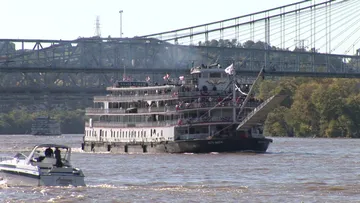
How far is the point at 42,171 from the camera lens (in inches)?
2297

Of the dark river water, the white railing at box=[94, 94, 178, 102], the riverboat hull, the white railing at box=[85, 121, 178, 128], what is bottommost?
the dark river water

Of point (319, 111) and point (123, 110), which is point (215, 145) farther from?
point (319, 111)

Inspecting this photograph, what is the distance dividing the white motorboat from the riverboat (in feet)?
119

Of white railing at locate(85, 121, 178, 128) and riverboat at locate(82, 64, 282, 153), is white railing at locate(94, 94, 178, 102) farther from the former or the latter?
white railing at locate(85, 121, 178, 128)

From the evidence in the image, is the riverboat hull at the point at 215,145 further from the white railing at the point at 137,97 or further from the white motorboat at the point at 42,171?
the white motorboat at the point at 42,171

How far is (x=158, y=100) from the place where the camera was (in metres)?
105

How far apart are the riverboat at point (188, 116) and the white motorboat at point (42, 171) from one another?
36405mm

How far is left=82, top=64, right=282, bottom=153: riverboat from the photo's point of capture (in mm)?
96812

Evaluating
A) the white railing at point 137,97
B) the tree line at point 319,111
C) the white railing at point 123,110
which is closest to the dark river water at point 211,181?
the white railing at point 123,110

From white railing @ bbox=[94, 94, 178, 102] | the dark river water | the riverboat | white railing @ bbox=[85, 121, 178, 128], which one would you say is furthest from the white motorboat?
white railing @ bbox=[94, 94, 178, 102]

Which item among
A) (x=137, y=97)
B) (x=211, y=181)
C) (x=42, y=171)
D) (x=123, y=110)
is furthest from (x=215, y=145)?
(x=42, y=171)

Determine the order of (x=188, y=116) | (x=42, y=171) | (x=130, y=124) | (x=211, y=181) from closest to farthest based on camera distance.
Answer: (x=42, y=171) → (x=211, y=181) → (x=188, y=116) → (x=130, y=124)

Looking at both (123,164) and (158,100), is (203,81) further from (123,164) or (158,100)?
(123,164)

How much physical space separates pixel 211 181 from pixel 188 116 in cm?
3595
